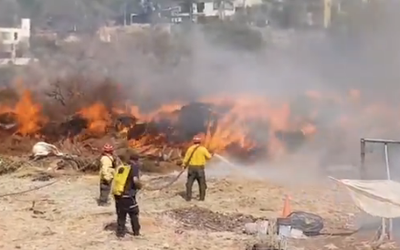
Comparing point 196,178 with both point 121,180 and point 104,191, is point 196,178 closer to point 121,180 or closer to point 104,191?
point 104,191

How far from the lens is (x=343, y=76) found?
27922 millimetres

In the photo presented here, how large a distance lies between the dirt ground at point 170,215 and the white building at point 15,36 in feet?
54.2

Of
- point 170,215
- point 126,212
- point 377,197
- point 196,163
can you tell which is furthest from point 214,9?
point 377,197

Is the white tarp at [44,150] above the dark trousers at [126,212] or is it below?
below

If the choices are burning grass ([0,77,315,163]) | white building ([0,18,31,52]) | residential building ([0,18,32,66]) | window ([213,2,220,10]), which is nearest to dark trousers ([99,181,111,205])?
burning grass ([0,77,315,163])

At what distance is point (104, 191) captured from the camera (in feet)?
49.2

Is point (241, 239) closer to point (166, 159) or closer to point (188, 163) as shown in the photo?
point (188, 163)

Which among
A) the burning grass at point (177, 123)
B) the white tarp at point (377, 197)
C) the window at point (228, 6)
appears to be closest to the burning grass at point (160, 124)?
the burning grass at point (177, 123)

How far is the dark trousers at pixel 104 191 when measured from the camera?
1495 cm

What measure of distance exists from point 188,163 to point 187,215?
61.9 inches

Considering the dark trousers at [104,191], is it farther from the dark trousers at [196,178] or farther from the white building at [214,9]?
the white building at [214,9]

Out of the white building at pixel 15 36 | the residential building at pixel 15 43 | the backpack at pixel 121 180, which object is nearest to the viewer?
the backpack at pixel 121 180

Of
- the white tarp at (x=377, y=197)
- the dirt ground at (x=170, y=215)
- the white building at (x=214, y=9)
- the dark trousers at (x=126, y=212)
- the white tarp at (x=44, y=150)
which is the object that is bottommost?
the dirt ground at (x=170, y=215)

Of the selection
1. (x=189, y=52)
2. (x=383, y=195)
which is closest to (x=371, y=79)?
(x=189, y=52)
